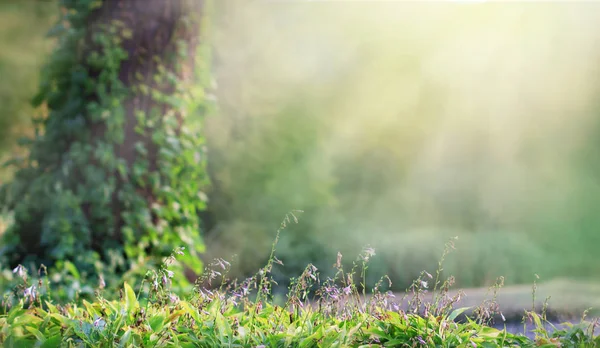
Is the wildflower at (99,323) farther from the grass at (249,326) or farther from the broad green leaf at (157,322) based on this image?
the broad green leaf at (157,322)

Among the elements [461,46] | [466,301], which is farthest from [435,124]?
[466,301]

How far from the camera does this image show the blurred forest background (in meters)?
7.36

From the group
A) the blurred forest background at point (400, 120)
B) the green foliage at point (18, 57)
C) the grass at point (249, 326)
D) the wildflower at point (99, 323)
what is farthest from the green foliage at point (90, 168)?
the green foliage at point (18, 57)

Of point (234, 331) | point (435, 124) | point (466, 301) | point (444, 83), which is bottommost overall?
point (466, 301)

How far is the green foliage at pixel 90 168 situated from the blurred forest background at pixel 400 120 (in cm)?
291

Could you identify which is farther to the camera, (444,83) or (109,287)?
(444,83)

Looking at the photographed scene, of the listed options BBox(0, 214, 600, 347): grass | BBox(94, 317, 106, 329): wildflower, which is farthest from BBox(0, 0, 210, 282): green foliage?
BBox(94, 317, 106, 329): wildflower

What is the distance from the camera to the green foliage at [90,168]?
160 inches

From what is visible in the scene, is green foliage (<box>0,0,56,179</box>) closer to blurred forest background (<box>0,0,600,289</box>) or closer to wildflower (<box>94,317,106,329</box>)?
blurred forest background (<box>0,0,600,289</box>)

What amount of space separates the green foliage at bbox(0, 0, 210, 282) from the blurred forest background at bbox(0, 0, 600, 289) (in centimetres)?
291

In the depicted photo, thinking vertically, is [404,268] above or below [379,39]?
below

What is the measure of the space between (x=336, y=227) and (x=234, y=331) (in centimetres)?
518

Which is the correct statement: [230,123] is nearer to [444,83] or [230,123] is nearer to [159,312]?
[444,83]

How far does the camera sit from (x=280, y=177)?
7.29 metres
